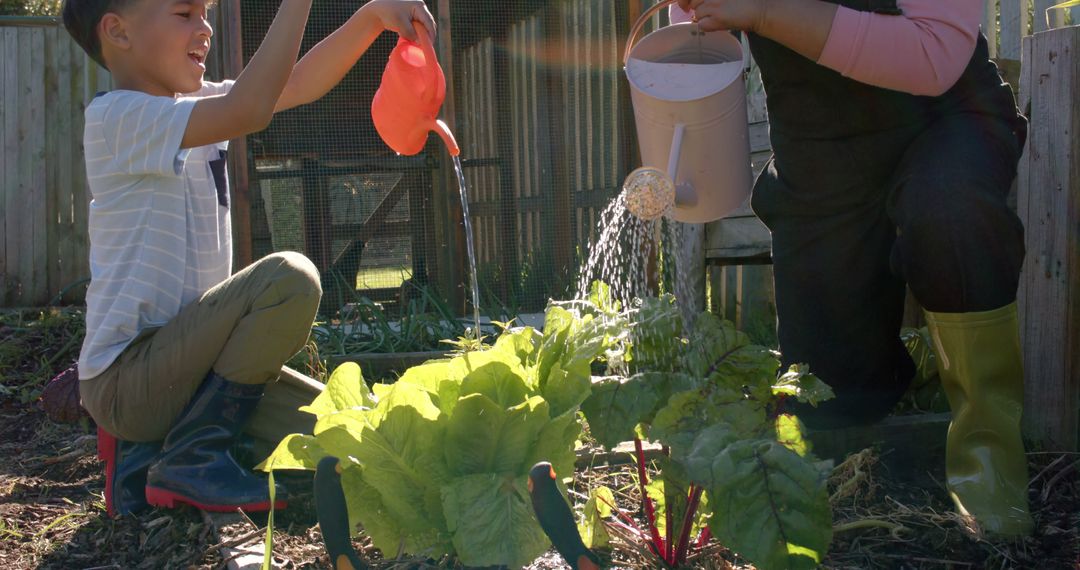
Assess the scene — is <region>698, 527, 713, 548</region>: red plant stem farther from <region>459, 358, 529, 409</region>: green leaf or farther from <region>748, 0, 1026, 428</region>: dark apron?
<region>748, 0, 1026, 428</region>: dark apron

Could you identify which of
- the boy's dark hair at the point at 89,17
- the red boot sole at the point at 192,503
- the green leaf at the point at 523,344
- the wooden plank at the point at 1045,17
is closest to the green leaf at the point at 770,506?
the green leaf at the point at 523,344

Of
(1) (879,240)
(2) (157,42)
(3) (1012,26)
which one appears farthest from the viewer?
(3) (1012,26)

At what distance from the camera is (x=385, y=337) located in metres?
3.88

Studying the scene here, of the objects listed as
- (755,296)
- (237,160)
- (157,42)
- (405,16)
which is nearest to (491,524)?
(405,16)

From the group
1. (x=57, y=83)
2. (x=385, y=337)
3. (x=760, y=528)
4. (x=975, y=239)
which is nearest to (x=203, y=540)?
(x=760, y=528)

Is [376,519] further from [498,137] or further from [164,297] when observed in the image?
[498,137]

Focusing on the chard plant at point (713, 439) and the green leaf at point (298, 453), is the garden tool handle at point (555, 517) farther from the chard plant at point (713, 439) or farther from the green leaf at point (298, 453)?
the green leaf at point (298, 453)

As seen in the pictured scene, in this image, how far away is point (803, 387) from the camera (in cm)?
148

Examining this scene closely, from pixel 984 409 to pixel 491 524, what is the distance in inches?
39.0

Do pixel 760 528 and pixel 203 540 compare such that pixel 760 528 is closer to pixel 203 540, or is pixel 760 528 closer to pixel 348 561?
pixel 348 561

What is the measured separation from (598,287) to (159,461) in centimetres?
103

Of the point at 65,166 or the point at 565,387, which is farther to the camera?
the point at 65,166

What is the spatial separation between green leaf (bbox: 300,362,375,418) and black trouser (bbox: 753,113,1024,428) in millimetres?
1031

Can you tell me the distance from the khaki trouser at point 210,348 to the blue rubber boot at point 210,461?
38 millimetres
